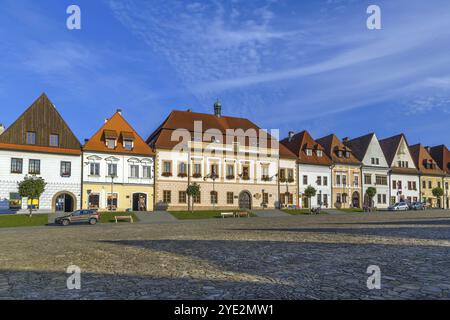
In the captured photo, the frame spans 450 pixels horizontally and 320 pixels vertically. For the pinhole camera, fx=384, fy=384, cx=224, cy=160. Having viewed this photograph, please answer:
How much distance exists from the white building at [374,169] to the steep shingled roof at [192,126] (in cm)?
1547

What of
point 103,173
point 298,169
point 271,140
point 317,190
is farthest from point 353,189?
point 103,173

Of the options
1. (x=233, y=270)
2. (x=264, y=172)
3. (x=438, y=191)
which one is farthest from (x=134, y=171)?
(x=438, y=191)

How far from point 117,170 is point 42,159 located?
845 centimetres

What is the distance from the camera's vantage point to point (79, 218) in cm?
3397

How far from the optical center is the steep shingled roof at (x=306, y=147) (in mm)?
60656

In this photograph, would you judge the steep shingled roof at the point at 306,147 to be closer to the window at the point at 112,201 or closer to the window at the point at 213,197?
the window at the point at 213,197

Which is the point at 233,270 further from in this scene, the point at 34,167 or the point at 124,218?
the point at 34,167

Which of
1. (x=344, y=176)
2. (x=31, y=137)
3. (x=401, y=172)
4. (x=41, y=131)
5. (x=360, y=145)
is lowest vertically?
(x=344, y=176)

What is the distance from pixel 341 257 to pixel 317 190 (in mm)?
50001

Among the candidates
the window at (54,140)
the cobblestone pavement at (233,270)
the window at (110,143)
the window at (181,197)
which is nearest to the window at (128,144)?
the window at (110,143)

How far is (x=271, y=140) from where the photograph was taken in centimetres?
5775

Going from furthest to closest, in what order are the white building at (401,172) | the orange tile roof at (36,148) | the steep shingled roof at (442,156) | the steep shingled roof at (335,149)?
the steep shingled roof at (442,156), the white building at (401,172), the steep shingled roof at (335,149), the orange tile roof at (36,148)

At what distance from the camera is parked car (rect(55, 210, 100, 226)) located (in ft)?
109

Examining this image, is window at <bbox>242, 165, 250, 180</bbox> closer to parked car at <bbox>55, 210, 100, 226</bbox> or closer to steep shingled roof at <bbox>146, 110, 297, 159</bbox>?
steep shingled roof at <bbox>146, 110, 297, 159</bbox>
